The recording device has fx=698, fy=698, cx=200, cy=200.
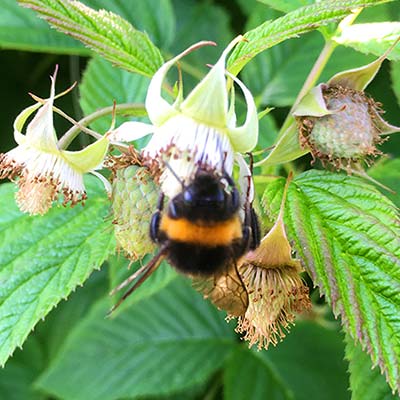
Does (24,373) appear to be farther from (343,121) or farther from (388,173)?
(343,121)

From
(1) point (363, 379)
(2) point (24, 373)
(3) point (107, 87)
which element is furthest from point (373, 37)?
(2) point (24, 373)

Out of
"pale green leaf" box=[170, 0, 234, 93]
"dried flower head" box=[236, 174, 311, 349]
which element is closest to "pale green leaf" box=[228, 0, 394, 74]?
"dried flower head" box=[236, 174, 311, 349]

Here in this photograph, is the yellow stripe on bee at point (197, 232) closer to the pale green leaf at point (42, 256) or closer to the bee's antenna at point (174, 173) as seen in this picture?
the bee's antenna at point (174, 173)

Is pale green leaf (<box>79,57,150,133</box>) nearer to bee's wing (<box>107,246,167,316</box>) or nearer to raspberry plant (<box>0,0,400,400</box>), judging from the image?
raspberry plant (<box>0,0,400,400</box>)

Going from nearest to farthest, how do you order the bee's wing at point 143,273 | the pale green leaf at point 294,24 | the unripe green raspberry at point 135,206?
1. the bee's wing at point 143,273
2. the pale green leaf at point 294,24
3. the unripe green raspberry at point 135,206

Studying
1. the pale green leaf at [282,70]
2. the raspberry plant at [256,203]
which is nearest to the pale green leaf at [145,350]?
the raspberry plant at [256,203]

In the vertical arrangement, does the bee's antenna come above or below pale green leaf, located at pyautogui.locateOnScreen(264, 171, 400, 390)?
above
